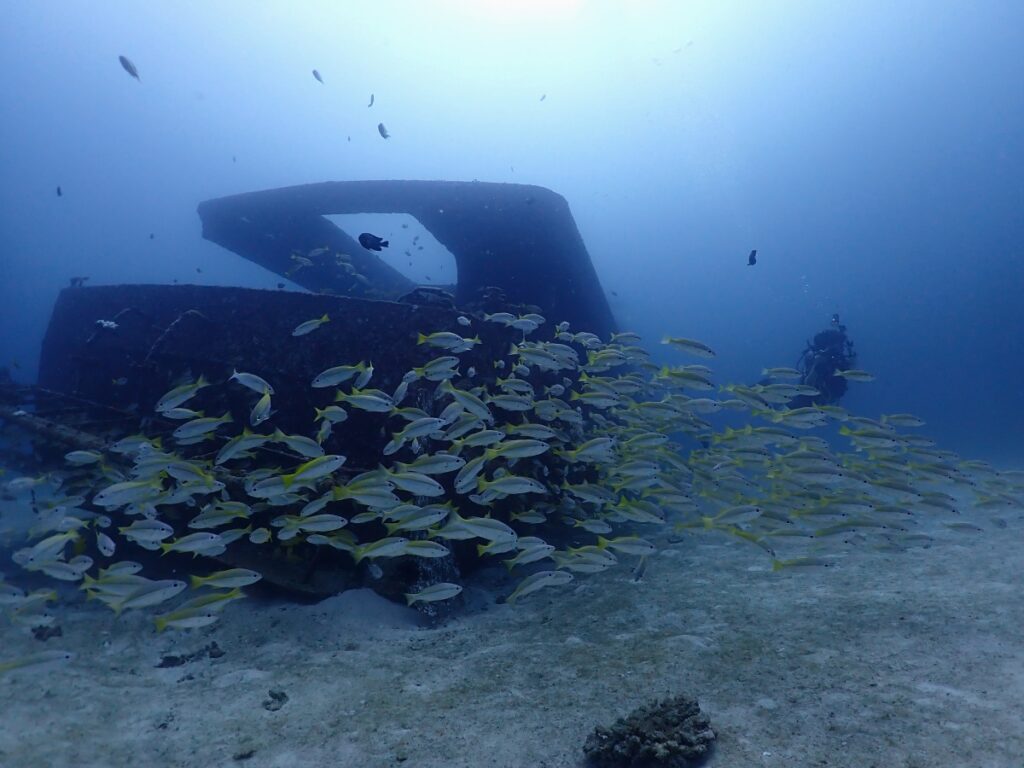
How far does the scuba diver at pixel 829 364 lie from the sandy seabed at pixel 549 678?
12274 mm

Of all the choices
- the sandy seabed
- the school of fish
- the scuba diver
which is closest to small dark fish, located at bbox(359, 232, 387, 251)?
the school of fish

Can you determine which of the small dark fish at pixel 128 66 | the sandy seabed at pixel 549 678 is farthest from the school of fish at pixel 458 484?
the small dark fish at pixel 128 66

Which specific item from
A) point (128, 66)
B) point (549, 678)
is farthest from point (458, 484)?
point (128, 66)

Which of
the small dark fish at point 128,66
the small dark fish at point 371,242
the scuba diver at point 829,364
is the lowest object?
the scuba diver at point 829,364

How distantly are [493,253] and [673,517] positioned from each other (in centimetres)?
837

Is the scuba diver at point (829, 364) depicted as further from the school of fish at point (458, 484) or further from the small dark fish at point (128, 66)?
the small dark fish at point (128, 66)

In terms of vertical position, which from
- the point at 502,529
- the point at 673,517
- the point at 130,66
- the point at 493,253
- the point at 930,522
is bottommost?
the point at 673,517

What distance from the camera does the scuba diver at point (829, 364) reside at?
18.0m

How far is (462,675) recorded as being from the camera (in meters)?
4.67

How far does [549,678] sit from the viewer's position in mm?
4496

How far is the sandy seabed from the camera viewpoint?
135 inches

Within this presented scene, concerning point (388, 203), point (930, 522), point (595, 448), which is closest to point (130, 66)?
point (388, 203)

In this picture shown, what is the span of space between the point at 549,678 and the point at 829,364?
1771 cm

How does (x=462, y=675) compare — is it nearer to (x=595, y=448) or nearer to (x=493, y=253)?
(x=595, y=448)
